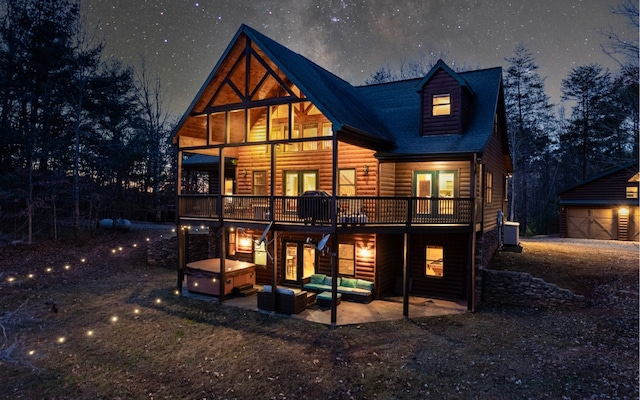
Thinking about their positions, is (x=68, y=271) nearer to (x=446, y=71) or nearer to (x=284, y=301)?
(x=284, y=301)

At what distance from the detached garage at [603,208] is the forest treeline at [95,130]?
2357mm

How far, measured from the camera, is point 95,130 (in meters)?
31.1

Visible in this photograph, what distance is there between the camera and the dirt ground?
28.2ft

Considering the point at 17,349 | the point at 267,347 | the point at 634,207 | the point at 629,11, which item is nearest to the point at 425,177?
the point at 629,11

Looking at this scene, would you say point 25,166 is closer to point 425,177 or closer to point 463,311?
point 425,177

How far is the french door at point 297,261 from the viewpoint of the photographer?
17641 millimetres

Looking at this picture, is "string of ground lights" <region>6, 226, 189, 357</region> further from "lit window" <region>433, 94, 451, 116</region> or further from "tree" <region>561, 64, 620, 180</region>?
"tree" <region>561, 64, 620, 180</region>

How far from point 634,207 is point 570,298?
19.3 metres

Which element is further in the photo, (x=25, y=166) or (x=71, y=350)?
(x=25, y=166)

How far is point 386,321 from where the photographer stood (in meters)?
13.1

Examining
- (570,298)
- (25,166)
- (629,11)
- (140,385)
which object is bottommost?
(140,385)

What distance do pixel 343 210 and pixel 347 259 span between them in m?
3.70

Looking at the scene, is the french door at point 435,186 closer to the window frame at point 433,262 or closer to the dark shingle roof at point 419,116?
the dark shingle roof at point 419,116

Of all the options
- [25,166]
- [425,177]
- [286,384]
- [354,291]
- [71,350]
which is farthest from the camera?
[25,166]
